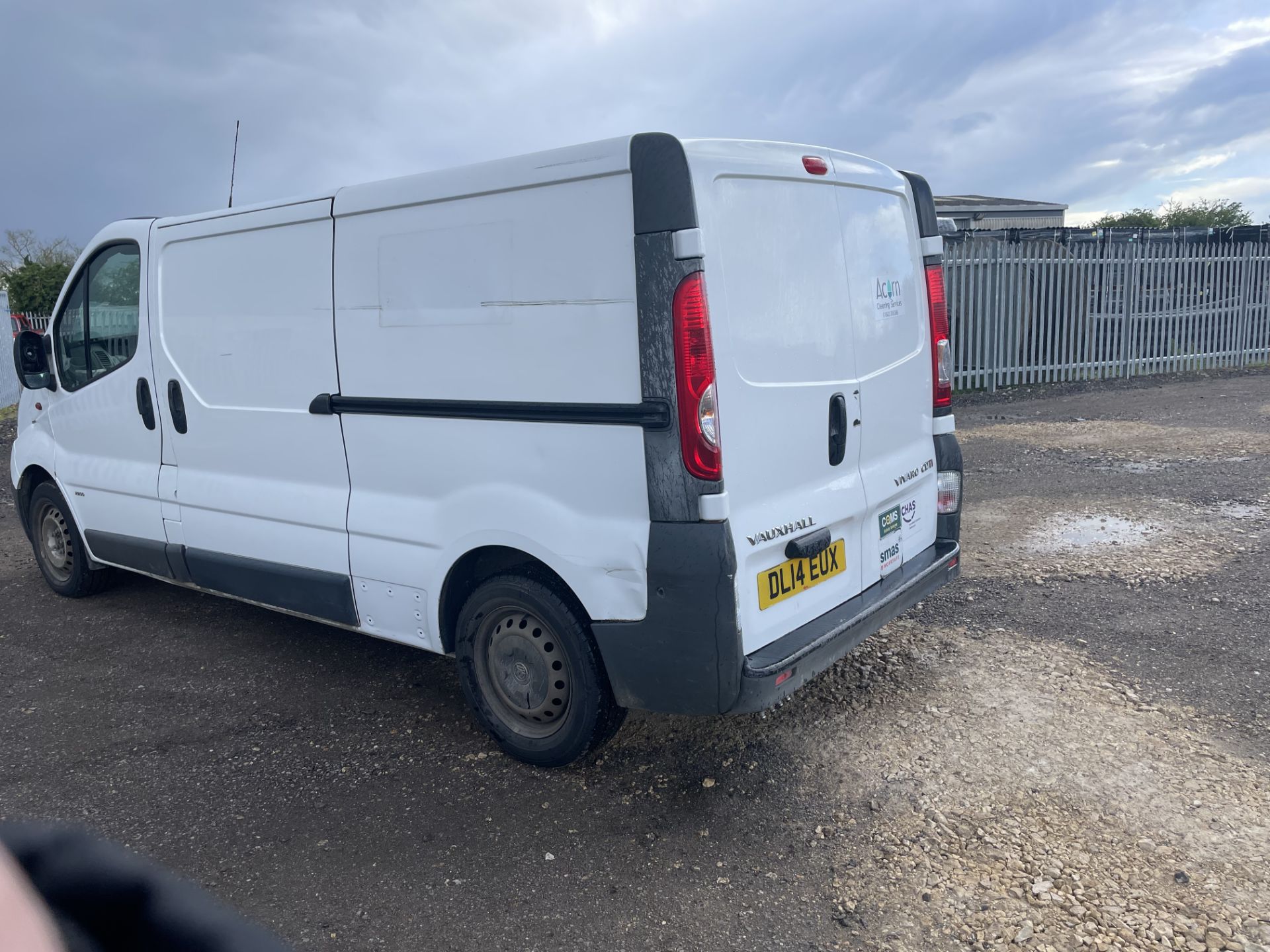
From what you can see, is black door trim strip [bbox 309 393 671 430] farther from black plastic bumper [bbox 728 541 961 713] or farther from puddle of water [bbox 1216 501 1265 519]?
puddle of water [bbox 1216 501 1265 519]

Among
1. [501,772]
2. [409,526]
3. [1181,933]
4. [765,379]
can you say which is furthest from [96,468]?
[1181,933]

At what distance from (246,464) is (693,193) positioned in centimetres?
275

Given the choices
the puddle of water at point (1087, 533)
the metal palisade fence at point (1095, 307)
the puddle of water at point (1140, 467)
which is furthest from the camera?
the metal palisade fence at point (1095, 307)

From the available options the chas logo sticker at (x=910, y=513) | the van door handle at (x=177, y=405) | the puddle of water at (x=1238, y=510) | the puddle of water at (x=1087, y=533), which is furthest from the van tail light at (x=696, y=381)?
the puddle of water at (x=1238, y=510)

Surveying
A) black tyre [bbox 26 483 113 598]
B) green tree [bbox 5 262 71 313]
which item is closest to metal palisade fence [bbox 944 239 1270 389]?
black tyre [bbox 26 483 113 598]

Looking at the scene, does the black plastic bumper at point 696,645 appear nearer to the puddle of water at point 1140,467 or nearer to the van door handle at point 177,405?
the van door handle at point 177,405

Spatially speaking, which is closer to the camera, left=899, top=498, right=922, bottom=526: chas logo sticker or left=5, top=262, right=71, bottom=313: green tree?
left=899, top=498, right=922, bottom=526: chas logo sticker

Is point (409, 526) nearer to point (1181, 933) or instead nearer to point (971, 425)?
point (1181, 933)

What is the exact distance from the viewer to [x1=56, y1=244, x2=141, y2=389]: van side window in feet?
17.3

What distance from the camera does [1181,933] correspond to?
9.06 ft

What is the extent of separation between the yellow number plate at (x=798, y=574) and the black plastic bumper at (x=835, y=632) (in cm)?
15

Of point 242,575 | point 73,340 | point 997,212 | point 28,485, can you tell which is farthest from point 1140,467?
point 997,212

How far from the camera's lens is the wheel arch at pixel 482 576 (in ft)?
12.0

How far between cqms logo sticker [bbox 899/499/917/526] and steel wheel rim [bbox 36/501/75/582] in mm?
5074
